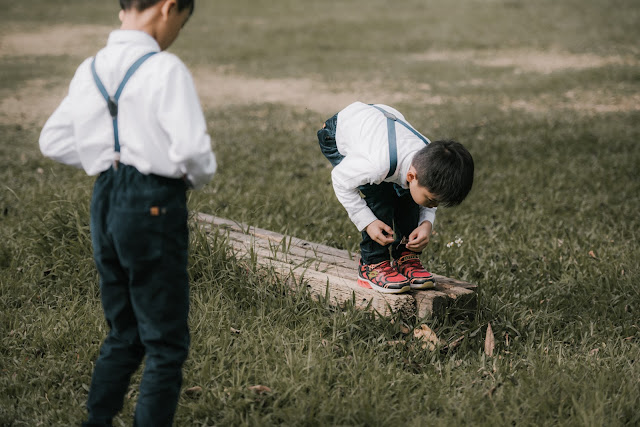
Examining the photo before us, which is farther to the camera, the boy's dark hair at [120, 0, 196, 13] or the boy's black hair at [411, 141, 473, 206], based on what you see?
the boy's black hair at [411, 141, 473, 206]

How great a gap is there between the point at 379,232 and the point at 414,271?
0.36 m

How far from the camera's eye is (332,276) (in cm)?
350

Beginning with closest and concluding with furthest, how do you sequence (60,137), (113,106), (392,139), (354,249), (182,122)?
(182,122)
(113,106)
(60,137)
(392,139)
(354,249)

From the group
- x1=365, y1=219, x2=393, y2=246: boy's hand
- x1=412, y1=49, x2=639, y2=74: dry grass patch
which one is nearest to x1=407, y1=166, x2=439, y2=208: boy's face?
x1=365, y1=219, x2=393, y2=246: boy's hand

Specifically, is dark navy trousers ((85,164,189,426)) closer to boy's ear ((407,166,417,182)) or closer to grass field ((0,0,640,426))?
grass field ((0,0,640,426))

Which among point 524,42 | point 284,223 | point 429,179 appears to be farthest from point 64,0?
point 429,179

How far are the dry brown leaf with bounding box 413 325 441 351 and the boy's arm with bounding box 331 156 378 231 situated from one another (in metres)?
0.56

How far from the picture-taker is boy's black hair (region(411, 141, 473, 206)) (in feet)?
9.68

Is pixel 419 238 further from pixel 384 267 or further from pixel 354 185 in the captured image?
pixel 354 185

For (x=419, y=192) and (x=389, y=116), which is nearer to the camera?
(x=419, y=192)

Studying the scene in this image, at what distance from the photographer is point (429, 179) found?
2.96 metres

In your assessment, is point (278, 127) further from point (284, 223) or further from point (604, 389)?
point (604, 389)

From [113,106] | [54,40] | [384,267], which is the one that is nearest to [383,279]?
[384,267]

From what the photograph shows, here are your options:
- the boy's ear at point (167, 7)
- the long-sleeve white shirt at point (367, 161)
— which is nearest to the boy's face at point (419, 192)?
the long-sleeve white shirt at point (367, 161)
